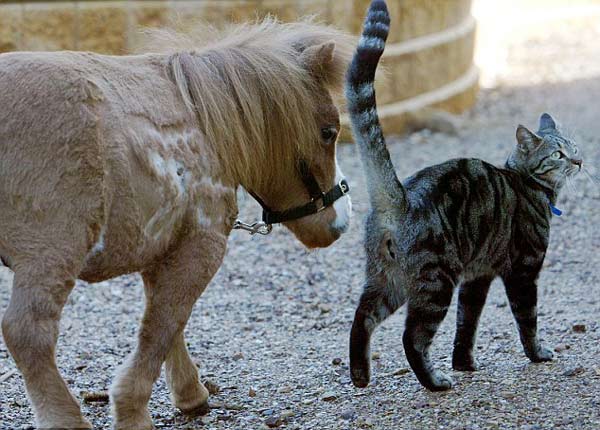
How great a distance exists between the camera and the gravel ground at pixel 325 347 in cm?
367

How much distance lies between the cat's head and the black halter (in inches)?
35.1

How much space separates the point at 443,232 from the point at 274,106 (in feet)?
2.69

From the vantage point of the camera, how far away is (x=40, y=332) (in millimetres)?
2842

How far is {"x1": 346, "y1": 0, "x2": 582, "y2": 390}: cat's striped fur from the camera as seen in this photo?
3.71 meters

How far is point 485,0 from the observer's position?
17703mm

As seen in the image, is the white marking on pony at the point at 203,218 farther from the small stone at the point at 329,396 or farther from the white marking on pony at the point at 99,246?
the small stone at the point at 329,396

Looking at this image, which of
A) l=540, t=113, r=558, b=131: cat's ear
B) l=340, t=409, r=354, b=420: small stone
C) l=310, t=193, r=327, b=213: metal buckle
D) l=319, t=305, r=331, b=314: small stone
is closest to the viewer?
l=340, t=409, r=354, b=420: small stone

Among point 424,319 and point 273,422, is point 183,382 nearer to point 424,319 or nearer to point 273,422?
point 273,422

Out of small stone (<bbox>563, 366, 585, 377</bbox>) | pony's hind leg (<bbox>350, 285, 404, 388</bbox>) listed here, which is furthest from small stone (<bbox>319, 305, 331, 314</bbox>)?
small stone (<bbox>563, 366, 585, 377</bbox>)

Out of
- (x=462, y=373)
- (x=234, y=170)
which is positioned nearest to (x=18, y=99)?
(x=234, y=170)

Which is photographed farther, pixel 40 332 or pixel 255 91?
pixel 255 91

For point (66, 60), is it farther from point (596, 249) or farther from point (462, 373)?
point (596, 249)

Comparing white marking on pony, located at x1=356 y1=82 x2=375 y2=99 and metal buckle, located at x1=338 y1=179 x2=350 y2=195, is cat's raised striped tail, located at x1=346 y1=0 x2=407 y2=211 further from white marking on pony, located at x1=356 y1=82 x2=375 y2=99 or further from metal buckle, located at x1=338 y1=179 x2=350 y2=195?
metal buckle, located at x1=338 y1=179 x2=350 y2=195

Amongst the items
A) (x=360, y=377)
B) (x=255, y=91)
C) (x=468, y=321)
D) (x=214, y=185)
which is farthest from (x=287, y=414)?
(x=255, y=91)
